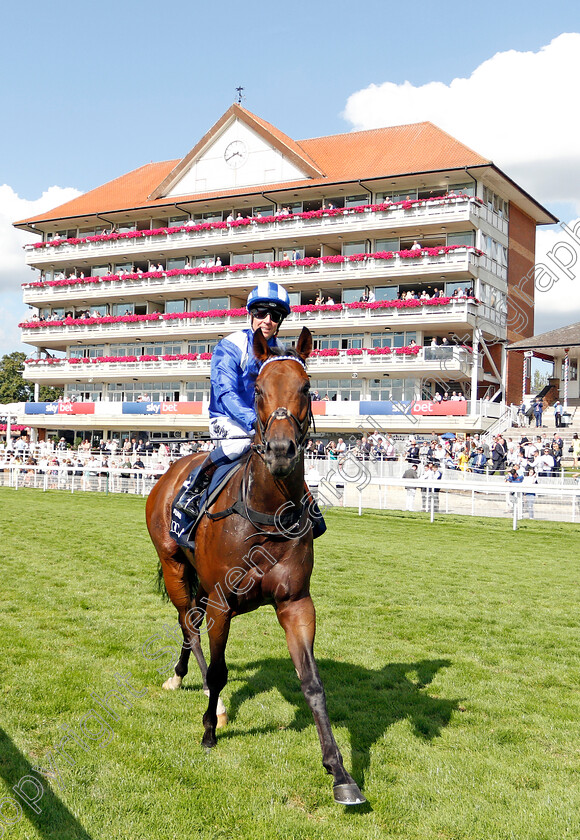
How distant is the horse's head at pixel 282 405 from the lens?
3283 mm

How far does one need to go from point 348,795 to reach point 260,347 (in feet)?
7.25

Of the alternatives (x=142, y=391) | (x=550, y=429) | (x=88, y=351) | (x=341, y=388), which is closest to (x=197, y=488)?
(x=550, y=429)

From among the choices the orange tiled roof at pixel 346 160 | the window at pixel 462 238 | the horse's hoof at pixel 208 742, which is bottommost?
the horse's hoof at pixel 208 742

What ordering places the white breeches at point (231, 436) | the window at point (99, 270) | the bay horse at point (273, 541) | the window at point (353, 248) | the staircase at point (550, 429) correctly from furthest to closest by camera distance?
the window at point (99, 270), the window at point (353, 248), the staircase at point (550, 429), the white breeches at point (231, 436), the bay horse at point (273, 541)

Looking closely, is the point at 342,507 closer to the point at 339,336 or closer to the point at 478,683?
the point at 478,683

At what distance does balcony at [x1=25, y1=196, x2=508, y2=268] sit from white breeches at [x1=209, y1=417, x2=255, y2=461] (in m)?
34.7

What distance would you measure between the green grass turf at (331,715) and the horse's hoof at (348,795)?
0.31 feet

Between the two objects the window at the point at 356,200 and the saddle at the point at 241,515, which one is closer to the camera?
the saddle at the point at 241,515

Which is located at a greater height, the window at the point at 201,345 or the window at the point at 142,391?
the window at the point at 201,345

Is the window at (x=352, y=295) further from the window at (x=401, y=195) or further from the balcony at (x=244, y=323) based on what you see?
the window at (x=401, y=195)

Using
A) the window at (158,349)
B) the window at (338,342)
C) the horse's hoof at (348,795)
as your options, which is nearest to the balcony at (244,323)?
the window at (158,349)

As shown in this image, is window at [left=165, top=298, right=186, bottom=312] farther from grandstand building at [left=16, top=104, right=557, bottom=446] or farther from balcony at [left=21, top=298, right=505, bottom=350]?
balcony at [left=21, top=298, right=505, bottom=350]

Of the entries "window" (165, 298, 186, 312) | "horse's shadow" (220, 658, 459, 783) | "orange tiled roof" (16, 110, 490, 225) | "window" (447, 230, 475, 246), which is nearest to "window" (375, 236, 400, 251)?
"window" (447, 230, 475, 246)

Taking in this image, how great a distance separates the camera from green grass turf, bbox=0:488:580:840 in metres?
3.25
